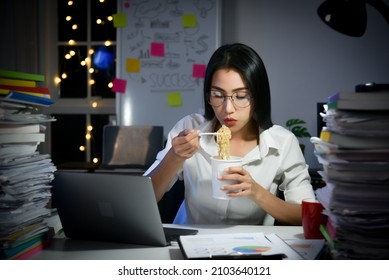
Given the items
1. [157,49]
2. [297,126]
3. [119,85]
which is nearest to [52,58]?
[297,126]

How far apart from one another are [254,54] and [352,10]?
1.20ft

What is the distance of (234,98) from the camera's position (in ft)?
4.04

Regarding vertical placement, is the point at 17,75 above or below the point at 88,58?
below

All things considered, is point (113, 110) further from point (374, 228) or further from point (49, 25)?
point (374, 228)

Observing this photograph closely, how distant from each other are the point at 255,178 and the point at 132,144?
1.40 meters

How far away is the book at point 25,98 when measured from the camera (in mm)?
861

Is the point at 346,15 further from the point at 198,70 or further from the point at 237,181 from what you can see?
the point at 198,70

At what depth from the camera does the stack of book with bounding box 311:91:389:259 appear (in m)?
0.69

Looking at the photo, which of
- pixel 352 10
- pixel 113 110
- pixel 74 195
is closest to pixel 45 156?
pixel 74 195

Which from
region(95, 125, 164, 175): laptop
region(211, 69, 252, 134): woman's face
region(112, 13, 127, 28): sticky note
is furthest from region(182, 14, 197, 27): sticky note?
region(211, 69, 252, 134): woman's face

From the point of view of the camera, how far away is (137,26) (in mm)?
2973

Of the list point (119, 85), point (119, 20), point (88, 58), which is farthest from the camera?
point (119, 20)

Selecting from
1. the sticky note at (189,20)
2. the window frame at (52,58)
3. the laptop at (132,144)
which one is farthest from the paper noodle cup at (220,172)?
the sticky note at (189,20)

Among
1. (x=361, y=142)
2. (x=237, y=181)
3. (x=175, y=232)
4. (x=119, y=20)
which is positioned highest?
(x=119, y=20)
